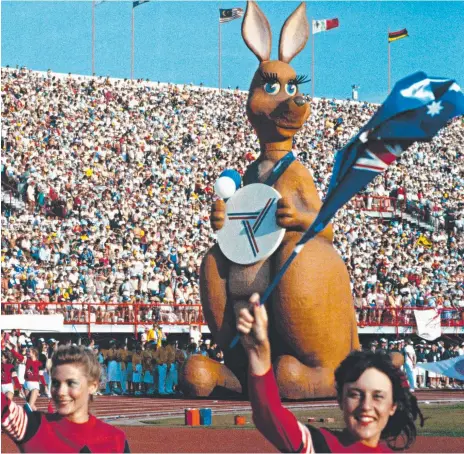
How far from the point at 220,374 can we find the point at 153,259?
40.7 feet

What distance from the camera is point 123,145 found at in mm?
34750

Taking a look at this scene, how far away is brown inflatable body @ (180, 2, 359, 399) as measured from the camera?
592 inches

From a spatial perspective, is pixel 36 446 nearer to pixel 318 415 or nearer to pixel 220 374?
pixel 318 415

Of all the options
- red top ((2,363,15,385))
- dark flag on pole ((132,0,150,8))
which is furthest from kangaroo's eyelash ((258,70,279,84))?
dark flag on pole ((132,0,150,8))

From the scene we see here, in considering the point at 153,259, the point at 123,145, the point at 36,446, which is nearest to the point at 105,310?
the point at 153,259

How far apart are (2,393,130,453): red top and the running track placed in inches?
405

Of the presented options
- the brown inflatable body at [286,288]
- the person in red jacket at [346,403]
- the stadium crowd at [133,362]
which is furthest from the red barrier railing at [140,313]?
the person in red jacket at [346,403]

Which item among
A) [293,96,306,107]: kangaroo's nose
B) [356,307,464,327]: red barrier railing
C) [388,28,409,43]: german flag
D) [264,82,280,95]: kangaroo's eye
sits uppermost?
[388,28,409,43]: german flag

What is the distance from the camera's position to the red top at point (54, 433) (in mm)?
4188

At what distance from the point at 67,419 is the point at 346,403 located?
3.56 ft

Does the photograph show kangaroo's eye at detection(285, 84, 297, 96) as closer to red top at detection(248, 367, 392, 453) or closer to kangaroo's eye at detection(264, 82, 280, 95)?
kangaroo's eye at detection(264, 82, 280, 95)

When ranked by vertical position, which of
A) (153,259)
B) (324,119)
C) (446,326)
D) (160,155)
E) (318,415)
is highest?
(324,119)

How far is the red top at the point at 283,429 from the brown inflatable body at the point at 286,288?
36.3ft

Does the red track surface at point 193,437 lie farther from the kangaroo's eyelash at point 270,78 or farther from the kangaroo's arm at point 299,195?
the kangaroo's eyelash at point 270,78
